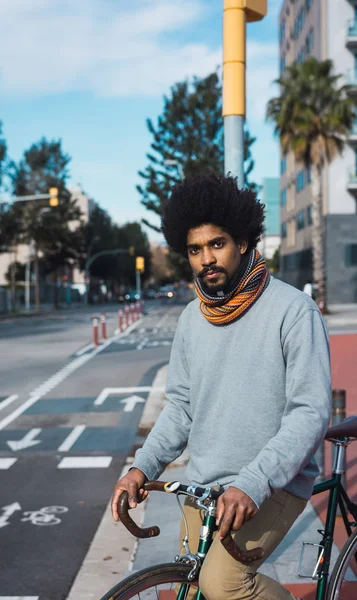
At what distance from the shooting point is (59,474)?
22.2 ft

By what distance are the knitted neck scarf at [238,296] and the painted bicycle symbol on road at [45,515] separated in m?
3.62

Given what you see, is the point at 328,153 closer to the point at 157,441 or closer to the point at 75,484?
the point at 75,484

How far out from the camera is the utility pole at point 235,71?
5.71 metres

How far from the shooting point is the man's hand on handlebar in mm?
2154

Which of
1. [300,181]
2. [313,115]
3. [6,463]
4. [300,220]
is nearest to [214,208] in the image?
[6,463]

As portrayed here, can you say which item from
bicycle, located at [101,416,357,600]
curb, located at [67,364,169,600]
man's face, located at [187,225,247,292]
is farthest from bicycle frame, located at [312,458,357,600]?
curb, located at [67,364,169,600]

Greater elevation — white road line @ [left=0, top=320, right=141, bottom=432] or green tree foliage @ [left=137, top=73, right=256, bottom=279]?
green tree foliage @ [left=137, top=73, right=256, bottom=279]

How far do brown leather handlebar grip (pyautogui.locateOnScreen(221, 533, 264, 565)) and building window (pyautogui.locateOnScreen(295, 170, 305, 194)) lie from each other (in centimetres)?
4902

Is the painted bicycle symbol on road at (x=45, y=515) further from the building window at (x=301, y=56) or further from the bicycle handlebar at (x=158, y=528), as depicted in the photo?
the building window at (x=301, y=56)

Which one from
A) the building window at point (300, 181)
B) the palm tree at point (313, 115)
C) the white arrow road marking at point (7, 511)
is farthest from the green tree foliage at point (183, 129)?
the white arrow road marking at point (7, 511)

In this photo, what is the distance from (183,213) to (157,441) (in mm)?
743

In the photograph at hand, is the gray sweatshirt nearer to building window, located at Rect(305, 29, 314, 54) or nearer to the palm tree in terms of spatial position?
the palm tree

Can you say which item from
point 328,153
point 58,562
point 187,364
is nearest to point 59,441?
point 58,562

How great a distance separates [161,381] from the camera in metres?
12.6
